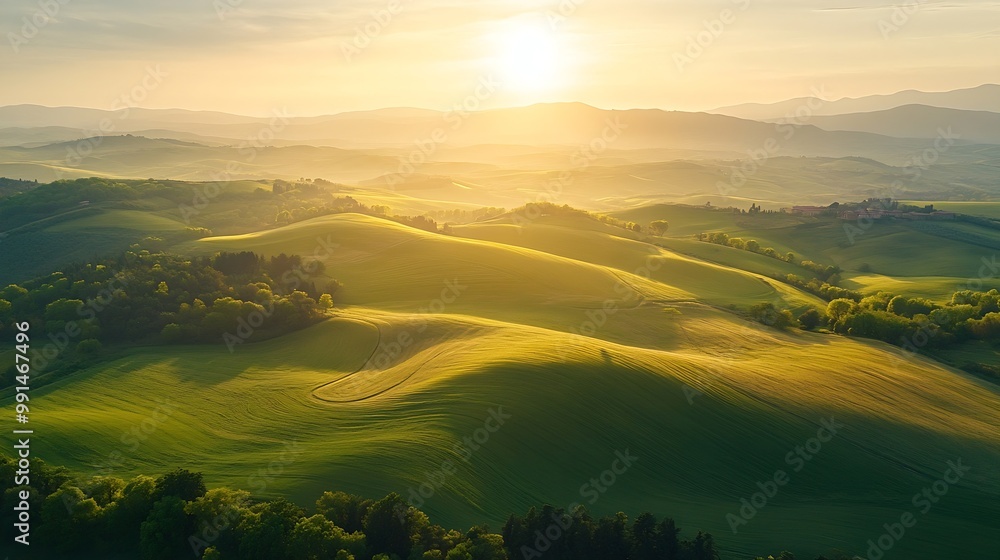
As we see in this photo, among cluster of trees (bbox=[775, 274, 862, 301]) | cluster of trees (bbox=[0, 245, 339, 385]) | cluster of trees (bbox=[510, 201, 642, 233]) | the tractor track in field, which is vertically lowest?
cluster of trees (bbox=[775, 274, 862, 301])

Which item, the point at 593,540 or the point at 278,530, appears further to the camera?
the point at 593,540

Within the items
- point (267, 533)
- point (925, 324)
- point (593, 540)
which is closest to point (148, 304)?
point (267, 533)

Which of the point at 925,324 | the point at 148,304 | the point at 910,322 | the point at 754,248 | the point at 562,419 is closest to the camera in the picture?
the point at 562,419

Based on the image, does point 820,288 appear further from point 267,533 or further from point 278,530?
point 267,533

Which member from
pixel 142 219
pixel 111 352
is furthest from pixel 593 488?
pixel 142 219

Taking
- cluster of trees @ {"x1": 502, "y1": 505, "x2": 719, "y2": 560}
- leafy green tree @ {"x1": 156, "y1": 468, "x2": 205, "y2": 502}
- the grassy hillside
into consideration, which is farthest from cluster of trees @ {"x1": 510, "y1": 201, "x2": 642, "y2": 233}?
leafy green tree @ {"x1": 156, "y1": 468, "x2": 205, "y2": 502}

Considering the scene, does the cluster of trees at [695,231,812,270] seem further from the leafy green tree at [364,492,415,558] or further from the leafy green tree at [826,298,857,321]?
the leafy green tree at [364,492,415,558]
